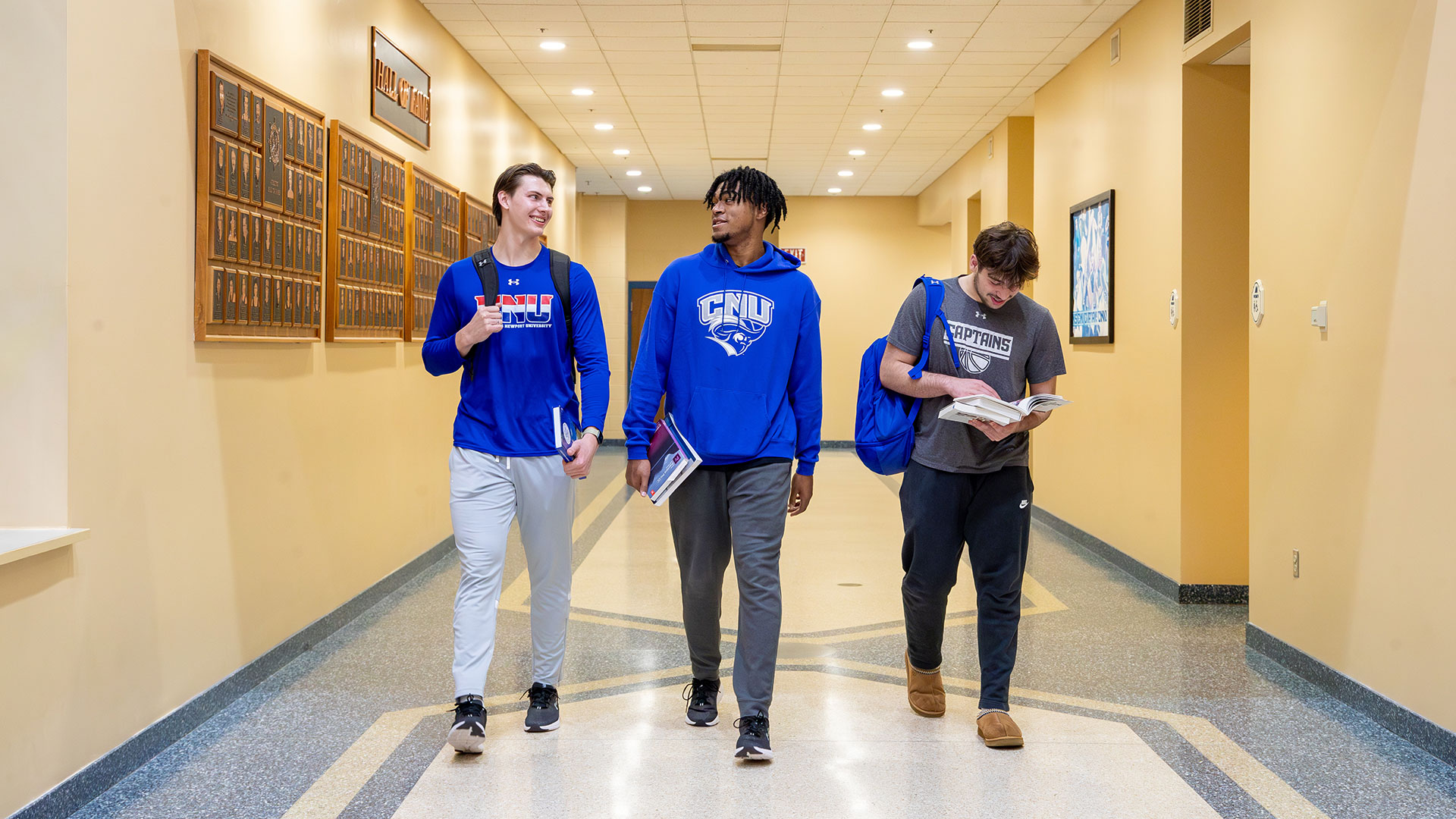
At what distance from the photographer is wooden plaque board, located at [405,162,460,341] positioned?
19.2 feet

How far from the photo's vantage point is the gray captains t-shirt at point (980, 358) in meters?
3.09

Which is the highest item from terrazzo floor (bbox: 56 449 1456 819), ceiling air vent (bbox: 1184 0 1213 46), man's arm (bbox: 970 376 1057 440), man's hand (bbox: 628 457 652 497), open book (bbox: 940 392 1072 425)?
ceiling air vent (bbox: 1184 0 1213 46)

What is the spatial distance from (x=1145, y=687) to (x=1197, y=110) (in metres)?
3.11

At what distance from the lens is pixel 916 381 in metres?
3.09

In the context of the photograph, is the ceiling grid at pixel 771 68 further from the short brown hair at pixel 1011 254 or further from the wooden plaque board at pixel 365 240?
the short brown hair at pixel 1011 254

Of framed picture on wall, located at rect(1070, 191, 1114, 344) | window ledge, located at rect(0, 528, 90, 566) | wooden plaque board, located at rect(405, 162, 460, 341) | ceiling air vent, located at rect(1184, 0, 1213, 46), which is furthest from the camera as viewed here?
framed picture on wall, located at rect(1070, 191, 1114, 344)

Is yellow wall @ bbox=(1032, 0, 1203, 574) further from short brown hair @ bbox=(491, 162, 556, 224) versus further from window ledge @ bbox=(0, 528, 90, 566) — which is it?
window ledge @ bbox=(0, 528, 90, 566)

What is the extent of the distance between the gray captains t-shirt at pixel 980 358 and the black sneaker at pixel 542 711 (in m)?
1.29

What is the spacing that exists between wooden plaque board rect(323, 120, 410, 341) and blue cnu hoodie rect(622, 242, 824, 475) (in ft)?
Result: 7.02

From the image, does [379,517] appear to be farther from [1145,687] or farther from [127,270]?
[1145,687]

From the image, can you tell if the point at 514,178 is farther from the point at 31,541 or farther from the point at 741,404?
the point at 31,541

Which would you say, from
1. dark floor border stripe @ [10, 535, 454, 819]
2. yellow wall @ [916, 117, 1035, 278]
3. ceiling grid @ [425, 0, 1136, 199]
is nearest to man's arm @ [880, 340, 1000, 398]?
dark floor border stripe @ [10, 535, 454, 819]

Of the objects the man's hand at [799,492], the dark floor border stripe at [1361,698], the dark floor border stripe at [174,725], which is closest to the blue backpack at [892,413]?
the man's hand at [799,492]

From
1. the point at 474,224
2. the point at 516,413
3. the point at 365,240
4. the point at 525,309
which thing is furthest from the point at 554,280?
the point at 474,224
